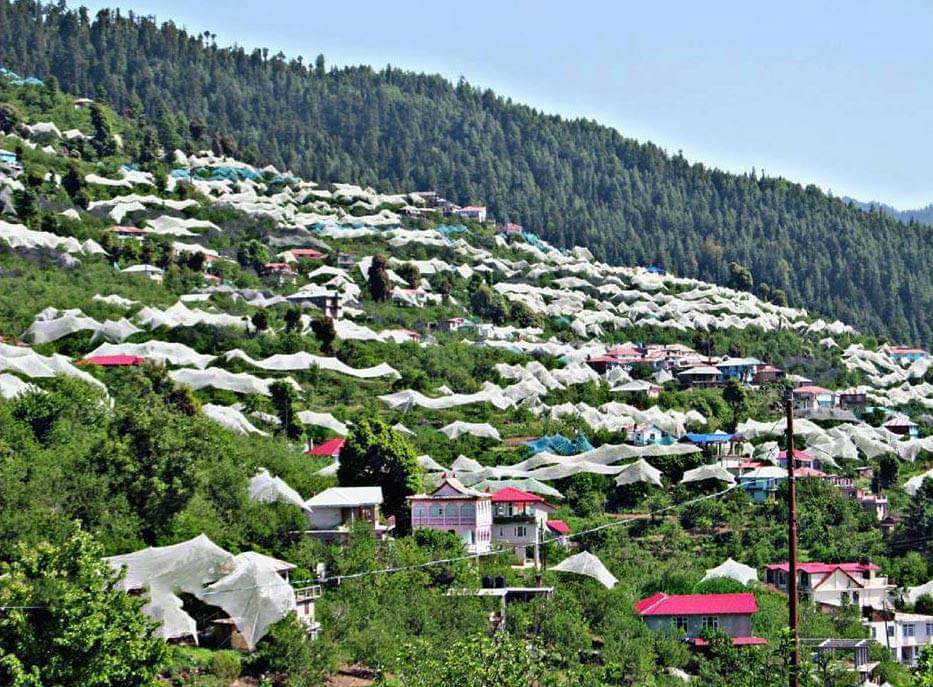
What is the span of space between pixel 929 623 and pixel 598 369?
37.9 meters

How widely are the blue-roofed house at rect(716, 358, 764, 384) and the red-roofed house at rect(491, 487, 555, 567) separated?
35.7m

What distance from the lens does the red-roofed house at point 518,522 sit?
44.1 m

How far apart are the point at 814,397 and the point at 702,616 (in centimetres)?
4225

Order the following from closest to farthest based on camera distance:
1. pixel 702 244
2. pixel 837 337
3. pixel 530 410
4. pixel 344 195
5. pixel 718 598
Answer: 1. pixel 718 598
2. pixel 530 410
3. pixel 837 337
4. pixel 344 195
5. pixel 702 244

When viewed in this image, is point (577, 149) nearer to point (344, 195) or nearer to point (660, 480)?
point (344, 195)

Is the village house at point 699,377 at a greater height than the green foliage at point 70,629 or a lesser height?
greater

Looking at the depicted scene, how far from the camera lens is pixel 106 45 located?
13875cm

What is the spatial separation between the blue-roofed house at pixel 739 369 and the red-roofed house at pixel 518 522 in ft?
117

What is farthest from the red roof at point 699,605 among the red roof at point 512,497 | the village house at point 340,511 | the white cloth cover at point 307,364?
the white cloth cover at point 307,364

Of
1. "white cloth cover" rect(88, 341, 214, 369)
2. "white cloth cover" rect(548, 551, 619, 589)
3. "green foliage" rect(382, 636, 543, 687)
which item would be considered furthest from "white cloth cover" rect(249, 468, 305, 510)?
"white cloth cover" rect(88, 341, 214, 369)

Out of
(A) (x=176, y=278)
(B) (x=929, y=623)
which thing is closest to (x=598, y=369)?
(A) (x=176, y=278)

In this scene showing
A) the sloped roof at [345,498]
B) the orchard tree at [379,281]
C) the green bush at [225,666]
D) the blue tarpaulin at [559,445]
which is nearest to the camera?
the green bush at [225,666]

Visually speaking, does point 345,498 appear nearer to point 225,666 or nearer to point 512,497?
point 512,497

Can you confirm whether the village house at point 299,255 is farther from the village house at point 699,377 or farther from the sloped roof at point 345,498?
the sloped roof at point 345,498
